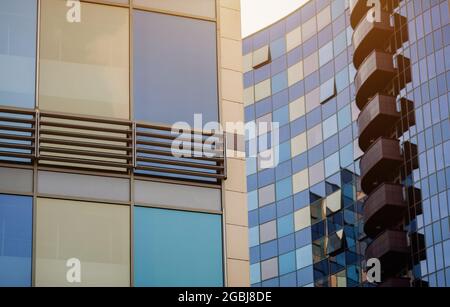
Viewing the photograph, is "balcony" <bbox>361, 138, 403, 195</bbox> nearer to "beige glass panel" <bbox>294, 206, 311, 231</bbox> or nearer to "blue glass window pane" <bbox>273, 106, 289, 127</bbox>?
"beige glass panel" <bbox>294, 206, 311, 231</bbox>

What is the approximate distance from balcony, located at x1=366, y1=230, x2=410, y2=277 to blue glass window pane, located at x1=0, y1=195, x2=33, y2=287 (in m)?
41.3

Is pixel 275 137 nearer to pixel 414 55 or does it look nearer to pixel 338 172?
pixel 338 172

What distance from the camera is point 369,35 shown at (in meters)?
62.8

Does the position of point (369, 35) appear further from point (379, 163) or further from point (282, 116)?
point (282, 116)

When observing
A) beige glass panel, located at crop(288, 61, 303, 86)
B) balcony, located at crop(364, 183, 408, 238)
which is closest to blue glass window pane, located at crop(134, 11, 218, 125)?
balcony, located at crop(364, 183, 408, 238)

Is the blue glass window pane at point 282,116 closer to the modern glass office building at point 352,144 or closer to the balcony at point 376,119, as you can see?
the modern glass office building at point 352,144

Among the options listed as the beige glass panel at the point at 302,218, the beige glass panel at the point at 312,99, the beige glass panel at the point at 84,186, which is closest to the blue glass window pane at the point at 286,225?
the beige glass panel at the point at 302,218

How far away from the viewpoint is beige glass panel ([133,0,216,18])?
69.2 ft

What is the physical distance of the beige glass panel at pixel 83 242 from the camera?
59.9 feet

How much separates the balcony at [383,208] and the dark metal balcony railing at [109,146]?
1553 inches

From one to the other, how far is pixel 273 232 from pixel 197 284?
170 ft

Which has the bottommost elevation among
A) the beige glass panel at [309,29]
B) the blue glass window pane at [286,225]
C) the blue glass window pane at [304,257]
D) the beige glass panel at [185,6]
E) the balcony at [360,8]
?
the beige glass panel at [185,6]

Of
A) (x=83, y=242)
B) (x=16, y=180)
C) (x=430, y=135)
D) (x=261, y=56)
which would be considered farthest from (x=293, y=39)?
Result: (x=83, y=242)
